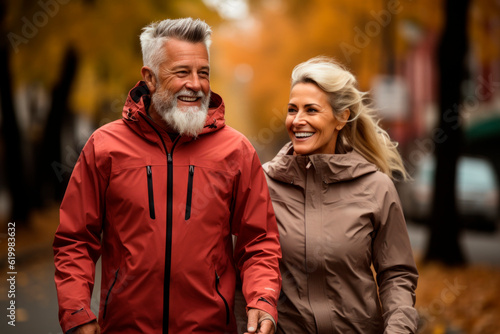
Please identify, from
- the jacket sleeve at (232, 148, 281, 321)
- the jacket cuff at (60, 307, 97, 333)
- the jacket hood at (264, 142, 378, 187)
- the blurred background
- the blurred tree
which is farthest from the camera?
the blurred tree

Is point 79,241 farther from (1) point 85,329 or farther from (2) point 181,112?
(2) point 181,112

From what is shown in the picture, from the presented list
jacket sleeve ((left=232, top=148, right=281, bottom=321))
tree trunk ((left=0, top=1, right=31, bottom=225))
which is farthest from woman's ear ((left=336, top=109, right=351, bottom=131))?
tree trunk ((left=0, top=1, right=31, bottom=225))

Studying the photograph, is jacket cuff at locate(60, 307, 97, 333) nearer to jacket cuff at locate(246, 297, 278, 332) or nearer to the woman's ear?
jacket cuff at locate(246, 297, 278, 332)

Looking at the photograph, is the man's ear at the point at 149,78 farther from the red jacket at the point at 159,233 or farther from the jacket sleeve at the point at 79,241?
the jacket sleeve at the point at 79,241

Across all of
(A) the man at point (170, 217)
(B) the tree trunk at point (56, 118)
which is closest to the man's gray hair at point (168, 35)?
(A) the man at point (170, 217)

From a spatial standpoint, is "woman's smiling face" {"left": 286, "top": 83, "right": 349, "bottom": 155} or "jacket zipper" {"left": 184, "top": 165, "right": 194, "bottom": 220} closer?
"jacket zipper" {"left": 184, "top": 165, "right": 194, "bottom": 220}

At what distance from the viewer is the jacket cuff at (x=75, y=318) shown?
302 cm

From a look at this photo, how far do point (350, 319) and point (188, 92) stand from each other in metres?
1.34

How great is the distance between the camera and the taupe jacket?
350 cm

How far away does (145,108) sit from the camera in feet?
11.3

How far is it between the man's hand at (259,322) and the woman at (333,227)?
0.39 metres

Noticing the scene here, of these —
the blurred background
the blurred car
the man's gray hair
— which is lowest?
the blurred car

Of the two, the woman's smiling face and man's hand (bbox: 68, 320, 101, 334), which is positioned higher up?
the woman's smiling face

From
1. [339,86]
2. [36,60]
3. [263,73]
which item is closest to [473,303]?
[339,86]
